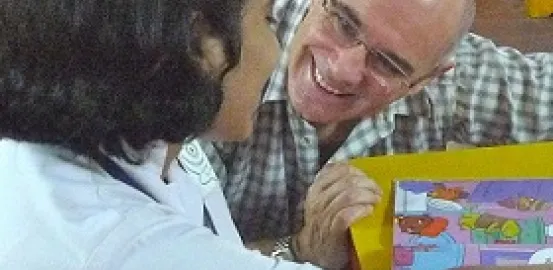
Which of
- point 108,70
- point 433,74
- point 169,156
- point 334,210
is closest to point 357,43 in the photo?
point 433,74

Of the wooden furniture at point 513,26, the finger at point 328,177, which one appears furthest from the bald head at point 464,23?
the wooden furniture at point 513,26

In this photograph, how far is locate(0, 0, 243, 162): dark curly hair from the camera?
0.69m

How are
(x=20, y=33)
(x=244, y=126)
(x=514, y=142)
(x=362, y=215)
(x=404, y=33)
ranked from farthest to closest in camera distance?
1. (x=514, y=142)
2. (x=404, y=33)
3. (x=362, y=215)
4. (x=244, y=126)
5. (x=20, y=33)

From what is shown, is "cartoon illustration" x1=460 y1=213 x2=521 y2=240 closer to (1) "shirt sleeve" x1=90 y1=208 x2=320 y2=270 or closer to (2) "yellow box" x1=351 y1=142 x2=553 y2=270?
(2) "yellow box" x1=351 y1=142 x2=553 y2=270

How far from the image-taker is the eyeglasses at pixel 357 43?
129cm

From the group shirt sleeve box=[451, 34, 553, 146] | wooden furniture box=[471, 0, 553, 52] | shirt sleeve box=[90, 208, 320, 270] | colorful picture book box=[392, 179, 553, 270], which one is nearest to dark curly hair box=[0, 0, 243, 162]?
shirt sleeve box=[90, 208, 320, 270]

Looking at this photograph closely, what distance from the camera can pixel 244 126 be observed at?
0.87 meters

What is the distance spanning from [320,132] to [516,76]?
0.93ft

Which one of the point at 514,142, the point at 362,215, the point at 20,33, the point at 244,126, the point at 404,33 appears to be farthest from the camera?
the point at 514,142

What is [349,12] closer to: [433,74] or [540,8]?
[433,74]

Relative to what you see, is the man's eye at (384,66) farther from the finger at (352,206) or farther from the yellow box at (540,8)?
the yellow box at (540,8)

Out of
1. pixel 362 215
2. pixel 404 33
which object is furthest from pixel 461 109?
pixel 362 215

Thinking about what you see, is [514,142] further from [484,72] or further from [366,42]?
[366,42]

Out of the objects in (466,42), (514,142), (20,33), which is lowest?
(514,142)
